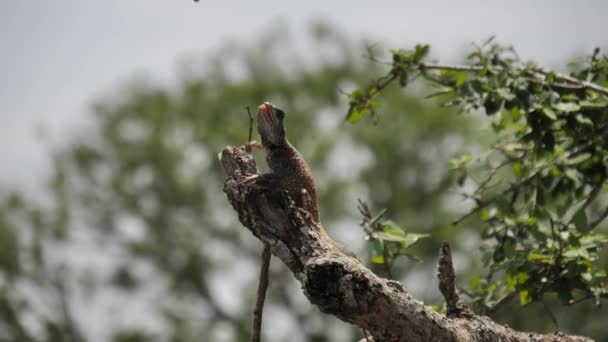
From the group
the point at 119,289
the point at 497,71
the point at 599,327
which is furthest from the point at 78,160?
the point at 497,71

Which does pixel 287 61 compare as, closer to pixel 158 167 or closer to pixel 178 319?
pixel 158 167

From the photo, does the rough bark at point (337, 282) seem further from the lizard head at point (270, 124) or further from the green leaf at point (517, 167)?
the green leaf at point (517, 167)

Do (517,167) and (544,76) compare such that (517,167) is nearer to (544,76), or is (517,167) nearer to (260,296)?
(544,76)

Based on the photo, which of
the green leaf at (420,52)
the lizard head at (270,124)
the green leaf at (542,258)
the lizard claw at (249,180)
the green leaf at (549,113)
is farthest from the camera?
the green leaf at (420,52)

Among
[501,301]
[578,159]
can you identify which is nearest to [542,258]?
[501,301]

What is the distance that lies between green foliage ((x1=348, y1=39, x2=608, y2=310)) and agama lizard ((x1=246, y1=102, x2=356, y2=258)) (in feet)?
3.53

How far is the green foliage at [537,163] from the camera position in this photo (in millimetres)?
4059

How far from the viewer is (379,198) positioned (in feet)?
89.8

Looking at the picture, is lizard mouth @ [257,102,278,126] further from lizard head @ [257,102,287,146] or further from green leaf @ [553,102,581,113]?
green leaf @ [553,102,581,113]

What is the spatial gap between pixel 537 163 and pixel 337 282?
2.53 m

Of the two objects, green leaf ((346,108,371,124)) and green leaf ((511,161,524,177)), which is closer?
green leaf ((346,108,371,124))

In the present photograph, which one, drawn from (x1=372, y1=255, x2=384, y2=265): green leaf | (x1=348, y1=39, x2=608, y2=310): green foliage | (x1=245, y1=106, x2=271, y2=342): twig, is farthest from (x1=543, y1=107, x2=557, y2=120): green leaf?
(x1=245, y1=106, x2=271, y2=342): twig

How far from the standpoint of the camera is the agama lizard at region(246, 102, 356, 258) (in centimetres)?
313

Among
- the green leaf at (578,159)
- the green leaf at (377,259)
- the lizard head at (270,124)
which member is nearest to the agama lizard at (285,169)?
the lizard head at (270,124)
